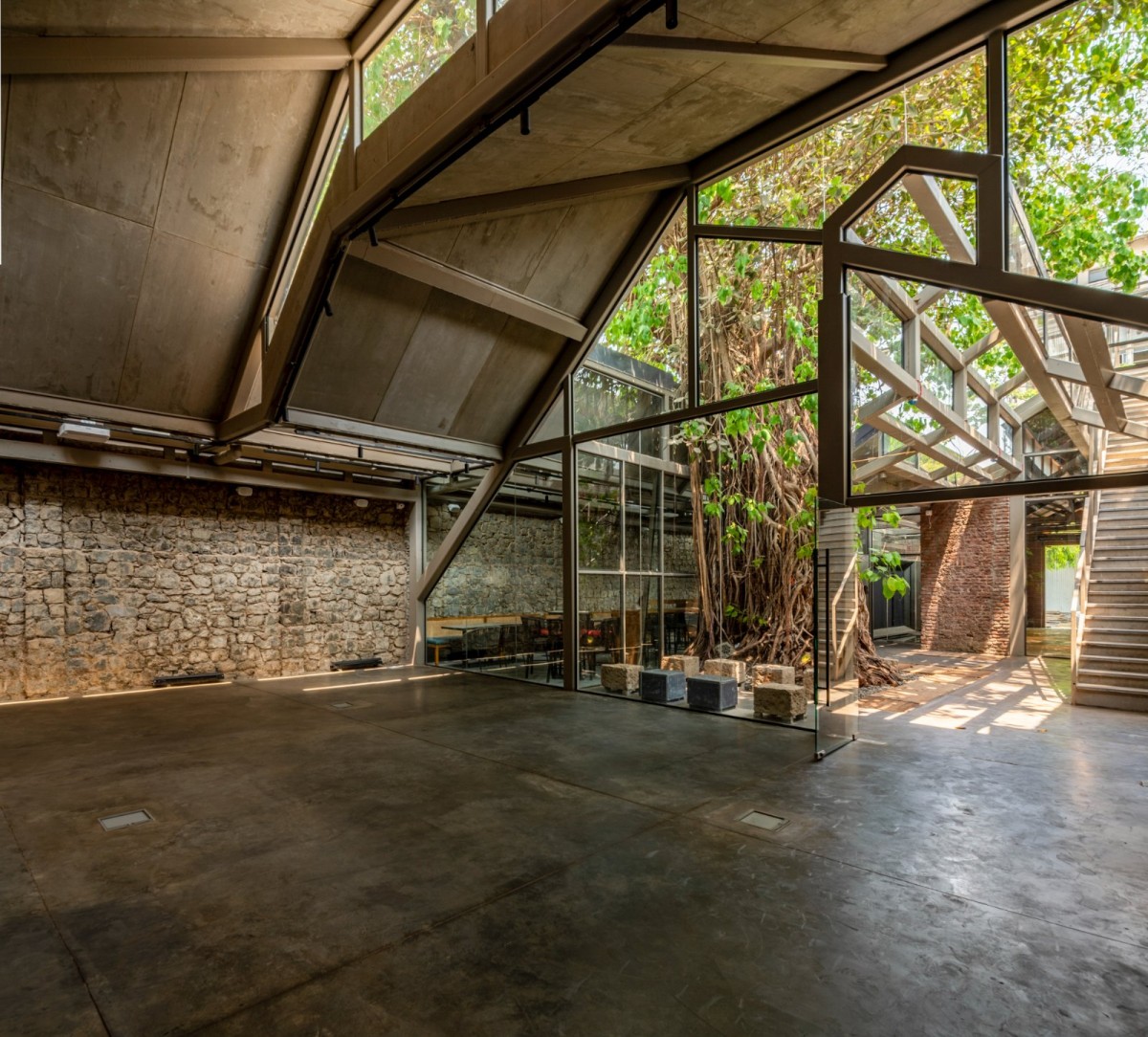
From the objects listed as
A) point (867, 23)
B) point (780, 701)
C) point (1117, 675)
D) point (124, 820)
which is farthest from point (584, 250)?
point (1117, 675)

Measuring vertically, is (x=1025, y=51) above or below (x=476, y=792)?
above

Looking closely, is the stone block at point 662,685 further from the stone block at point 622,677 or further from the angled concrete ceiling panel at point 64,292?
the angled concrete ceiling panel at point 64,292

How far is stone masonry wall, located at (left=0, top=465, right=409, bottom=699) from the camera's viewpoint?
8.09 meters

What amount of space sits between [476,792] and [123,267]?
599cm

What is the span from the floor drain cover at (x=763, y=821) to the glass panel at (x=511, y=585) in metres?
5.11

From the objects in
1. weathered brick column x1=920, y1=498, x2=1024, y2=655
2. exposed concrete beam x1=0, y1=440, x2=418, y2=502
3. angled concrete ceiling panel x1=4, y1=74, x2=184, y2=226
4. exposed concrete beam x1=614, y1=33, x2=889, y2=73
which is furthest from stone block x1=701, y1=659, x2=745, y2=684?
angled concrete ceiling panel x1=4, y1=74, x2=184, y2=226

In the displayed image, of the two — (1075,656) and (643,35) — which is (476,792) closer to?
(643,35)

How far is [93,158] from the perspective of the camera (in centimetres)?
575

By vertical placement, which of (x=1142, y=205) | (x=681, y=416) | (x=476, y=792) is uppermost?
(x=1142, y=205)

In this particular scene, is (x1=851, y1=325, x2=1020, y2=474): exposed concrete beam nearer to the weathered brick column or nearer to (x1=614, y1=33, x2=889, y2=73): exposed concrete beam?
(x1=614, y1=33, x2=889, y2=73): exposed concrete beam

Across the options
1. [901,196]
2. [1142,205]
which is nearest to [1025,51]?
[901,196]

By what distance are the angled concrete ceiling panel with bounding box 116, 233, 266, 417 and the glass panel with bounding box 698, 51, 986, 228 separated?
5.37 metres

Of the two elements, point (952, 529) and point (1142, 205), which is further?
point (952, 529)

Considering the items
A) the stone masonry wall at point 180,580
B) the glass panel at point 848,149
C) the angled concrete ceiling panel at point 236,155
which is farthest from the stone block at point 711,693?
the angled concrete ceiling panel at point 236,155
